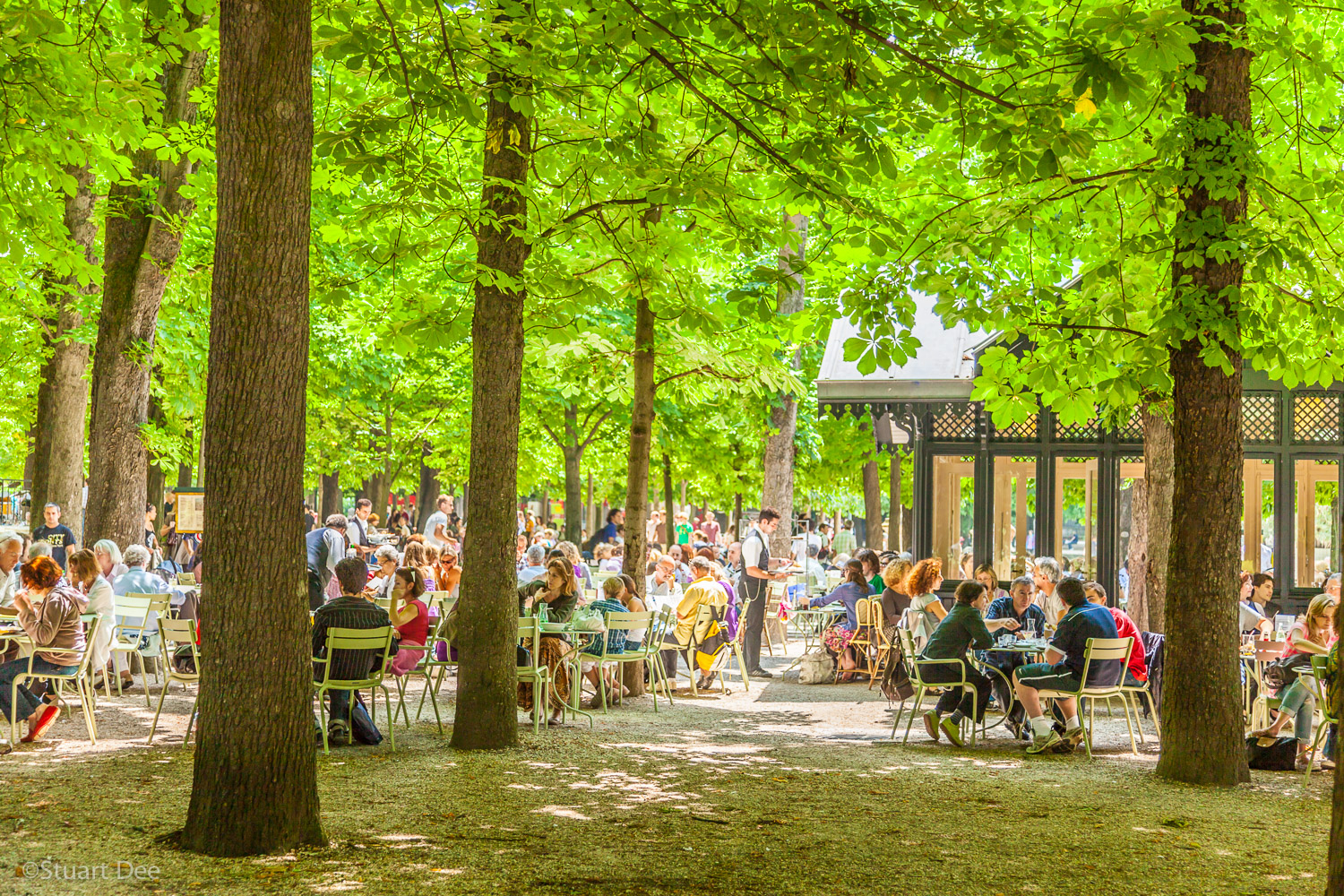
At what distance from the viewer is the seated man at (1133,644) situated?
10312 millimetres

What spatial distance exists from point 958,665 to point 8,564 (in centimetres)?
891

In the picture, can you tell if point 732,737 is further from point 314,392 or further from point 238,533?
point 314,392

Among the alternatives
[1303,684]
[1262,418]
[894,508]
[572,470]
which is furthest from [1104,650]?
[572,470]

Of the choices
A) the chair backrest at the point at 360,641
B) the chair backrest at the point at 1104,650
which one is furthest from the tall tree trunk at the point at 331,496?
the chair backrest at the point at 1104,650

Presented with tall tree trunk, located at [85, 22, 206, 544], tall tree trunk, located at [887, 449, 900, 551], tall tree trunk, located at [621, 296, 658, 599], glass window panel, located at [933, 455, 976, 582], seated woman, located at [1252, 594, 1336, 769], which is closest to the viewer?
seated woman, located at [1252, 594, 1336, 769]

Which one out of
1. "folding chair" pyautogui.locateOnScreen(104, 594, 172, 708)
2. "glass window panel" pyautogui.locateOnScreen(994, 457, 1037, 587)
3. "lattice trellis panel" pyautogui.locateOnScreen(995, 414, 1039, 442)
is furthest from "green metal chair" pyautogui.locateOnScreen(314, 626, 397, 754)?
"glass window panel" pyautogui.locateOnScreen(994, 457, 1037, 587)

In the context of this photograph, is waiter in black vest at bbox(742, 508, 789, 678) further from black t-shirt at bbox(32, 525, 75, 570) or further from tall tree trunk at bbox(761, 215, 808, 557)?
black t-shirt at bbox(32, 525, 75, 570)

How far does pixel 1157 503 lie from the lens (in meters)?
12.2

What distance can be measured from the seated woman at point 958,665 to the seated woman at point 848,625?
4055 millimetres

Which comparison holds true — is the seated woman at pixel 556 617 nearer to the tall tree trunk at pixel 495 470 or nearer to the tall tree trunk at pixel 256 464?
the tall tree trunk at pixel 495 470

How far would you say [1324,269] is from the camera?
9.39m

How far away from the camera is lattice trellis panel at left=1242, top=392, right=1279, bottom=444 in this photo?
15117 mm

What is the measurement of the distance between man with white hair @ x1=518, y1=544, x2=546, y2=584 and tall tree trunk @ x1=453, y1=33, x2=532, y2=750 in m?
4.53

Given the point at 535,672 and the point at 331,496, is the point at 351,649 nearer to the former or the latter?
the point at 535,672
